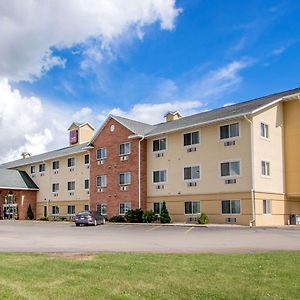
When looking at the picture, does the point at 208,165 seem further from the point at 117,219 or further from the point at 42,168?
the point at 42,168

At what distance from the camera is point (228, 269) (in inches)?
384

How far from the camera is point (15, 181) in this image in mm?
51906

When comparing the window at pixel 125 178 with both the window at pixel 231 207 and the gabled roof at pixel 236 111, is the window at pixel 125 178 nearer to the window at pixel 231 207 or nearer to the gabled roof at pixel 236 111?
the gabled roof at pixel 236 111

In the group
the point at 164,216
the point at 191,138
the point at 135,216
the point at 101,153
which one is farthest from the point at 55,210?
the point at 191,138

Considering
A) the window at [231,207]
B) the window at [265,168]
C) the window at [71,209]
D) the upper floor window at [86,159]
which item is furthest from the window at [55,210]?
the window at [265,168]

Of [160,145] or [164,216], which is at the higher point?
[160,145]

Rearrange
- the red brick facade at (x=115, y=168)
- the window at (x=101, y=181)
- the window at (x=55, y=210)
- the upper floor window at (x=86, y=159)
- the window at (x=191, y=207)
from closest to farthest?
the window at (x=191, y=207) < the red brick facade at (x=115, y=168) < the window at (x=101, y=181) < the upper floor window at (x=86, y=159) < the window at (x=55, y=210)

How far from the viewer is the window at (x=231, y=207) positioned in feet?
99.5

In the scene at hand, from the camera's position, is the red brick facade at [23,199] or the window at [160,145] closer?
the window at [160,145]

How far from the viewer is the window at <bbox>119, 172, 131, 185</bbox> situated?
38244mm

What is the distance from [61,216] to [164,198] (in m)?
16.7

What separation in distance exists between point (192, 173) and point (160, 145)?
Result: 15.0 ft

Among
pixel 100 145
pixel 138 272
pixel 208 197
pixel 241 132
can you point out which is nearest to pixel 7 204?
pixel 100 145

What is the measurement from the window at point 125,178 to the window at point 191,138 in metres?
6.49
